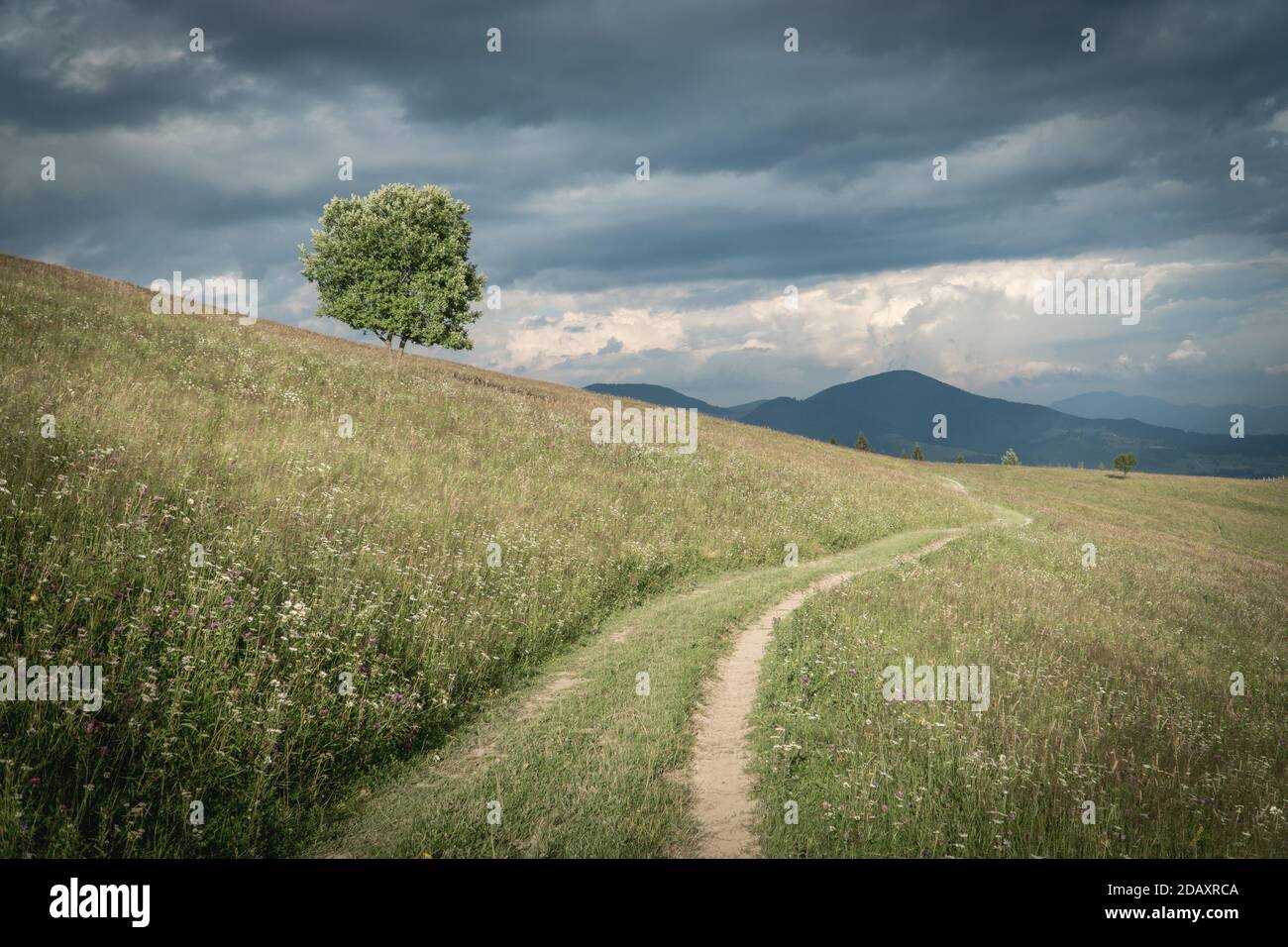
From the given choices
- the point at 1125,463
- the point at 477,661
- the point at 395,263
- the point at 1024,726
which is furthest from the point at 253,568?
the point at 1125,463

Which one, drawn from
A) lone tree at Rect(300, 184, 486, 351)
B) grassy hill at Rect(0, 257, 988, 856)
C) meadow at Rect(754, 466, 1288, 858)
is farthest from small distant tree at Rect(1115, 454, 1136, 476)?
lone tree at Rect(300, 184, 486, 351)

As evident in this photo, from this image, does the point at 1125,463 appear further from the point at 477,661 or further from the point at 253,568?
the point at 253,568

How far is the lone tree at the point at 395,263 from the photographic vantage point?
138 ft

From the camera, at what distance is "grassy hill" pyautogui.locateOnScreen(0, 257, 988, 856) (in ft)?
19.8

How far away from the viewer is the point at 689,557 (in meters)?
18.8

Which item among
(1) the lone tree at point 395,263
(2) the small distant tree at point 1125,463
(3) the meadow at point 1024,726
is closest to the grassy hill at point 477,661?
(3) the meadow at point 1024,726

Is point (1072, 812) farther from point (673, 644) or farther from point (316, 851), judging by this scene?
point (316, 851)

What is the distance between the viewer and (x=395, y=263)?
42.6 meters

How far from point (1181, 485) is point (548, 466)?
96.6m

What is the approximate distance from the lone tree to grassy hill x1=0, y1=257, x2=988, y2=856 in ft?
62.5

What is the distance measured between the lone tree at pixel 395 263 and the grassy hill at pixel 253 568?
750 inches

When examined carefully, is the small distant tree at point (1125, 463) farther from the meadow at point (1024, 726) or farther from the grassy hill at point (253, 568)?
the grassy hill at point (253, 568)

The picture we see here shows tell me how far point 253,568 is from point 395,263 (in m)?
38.2
